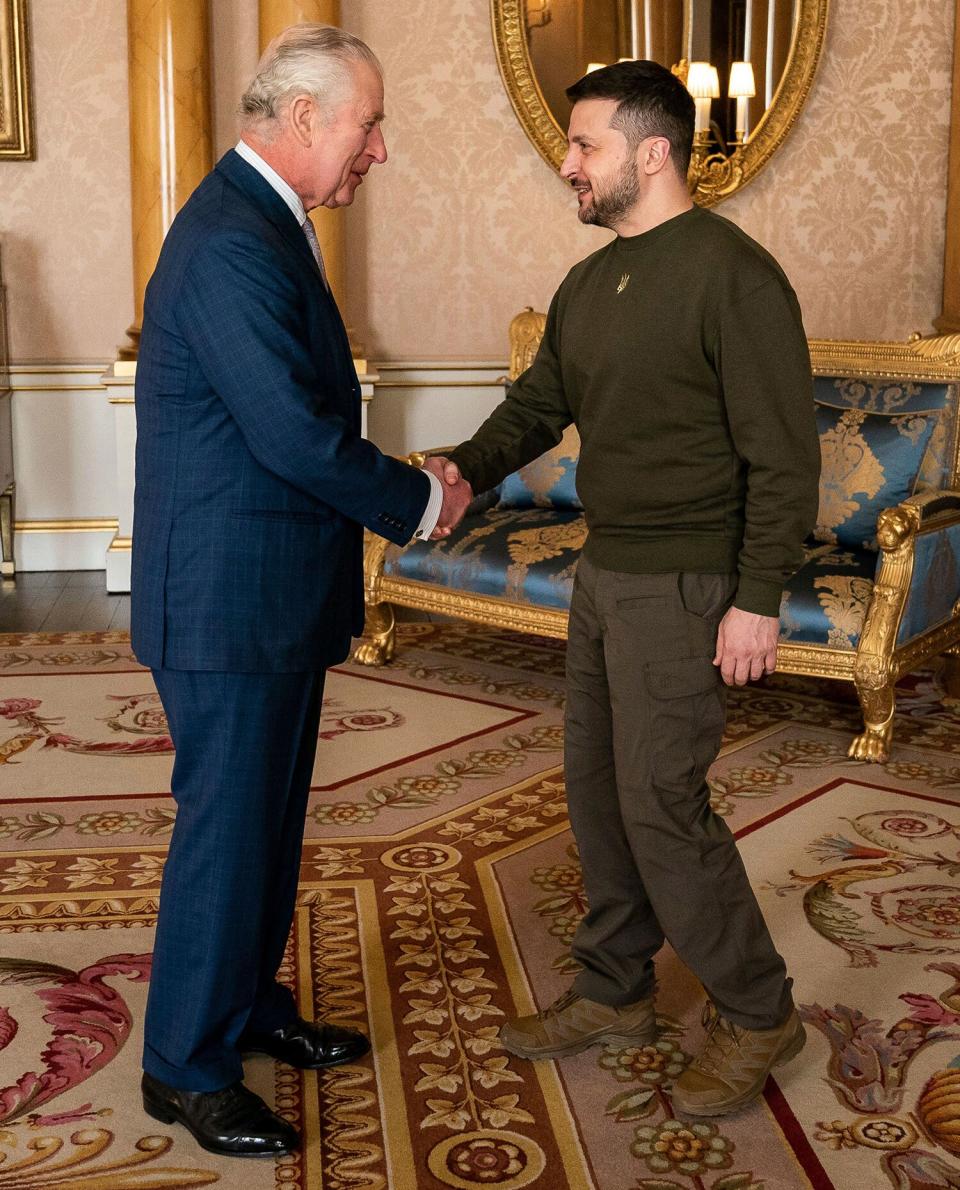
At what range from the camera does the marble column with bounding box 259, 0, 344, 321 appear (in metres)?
5.79

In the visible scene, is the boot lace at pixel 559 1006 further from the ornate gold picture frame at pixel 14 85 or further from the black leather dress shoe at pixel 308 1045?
the ornate gold picture frame at pixel 14 85

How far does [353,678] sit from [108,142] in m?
2.90

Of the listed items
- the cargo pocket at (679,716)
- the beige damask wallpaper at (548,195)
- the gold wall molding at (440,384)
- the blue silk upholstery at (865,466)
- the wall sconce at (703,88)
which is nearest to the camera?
the cargo pocket at (679,716)

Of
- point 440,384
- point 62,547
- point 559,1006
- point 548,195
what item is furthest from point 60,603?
point 559,1006

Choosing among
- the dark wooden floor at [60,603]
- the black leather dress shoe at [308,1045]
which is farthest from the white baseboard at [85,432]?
the black leather dress shoe at [308,1045]

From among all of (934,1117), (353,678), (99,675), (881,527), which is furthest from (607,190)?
(99,675)

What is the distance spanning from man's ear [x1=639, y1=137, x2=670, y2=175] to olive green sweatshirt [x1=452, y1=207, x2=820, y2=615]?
3.2 inches

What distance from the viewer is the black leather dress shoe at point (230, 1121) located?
2109 mm

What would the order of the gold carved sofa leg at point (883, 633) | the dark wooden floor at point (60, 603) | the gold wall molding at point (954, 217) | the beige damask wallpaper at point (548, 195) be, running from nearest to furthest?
the gold carved sofa leg at point (883, 633) → the dark wooden floor at point (60, 603) → the gold wall molding at point (954, 217) → the beige damask wallpaper at point (548, 195)

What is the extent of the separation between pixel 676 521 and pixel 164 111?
444 centimetres

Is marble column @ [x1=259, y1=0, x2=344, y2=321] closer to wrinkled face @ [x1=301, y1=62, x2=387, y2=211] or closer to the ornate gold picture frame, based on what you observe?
the ornate gold picture frame

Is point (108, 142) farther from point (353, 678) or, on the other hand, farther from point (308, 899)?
point (308, 899)

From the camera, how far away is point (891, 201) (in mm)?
6078

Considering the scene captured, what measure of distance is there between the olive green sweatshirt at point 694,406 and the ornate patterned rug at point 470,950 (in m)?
0.84
